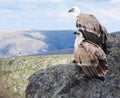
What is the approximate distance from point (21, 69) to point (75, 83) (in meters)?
8.68

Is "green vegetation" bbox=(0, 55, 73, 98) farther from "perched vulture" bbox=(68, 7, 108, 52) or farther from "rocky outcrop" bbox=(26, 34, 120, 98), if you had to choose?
"perched vulture" bbox=(68, 7, 108, 52)

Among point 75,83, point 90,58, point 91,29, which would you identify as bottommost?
point 75,83

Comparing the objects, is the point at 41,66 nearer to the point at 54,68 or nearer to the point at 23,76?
the point at 23,76

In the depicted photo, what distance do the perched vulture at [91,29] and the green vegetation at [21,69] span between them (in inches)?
278

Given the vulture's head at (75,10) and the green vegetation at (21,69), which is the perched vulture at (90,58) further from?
the green vegetation at (21,69)

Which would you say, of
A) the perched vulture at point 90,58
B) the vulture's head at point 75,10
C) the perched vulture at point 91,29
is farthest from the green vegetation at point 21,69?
the perched vulture at point 90,58

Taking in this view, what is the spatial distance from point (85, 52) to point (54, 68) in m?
2.31

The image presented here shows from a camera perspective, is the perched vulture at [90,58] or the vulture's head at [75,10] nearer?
the perched vulture at [90,58]

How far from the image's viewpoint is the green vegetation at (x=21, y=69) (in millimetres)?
20292

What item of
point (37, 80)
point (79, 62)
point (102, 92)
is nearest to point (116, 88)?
point (102, 92)

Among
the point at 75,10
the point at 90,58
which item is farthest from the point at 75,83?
the point at 75,10

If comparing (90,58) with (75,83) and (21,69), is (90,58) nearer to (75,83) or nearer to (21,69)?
(75,83)

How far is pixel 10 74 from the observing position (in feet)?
70.9

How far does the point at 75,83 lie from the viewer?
12664 millimetres
